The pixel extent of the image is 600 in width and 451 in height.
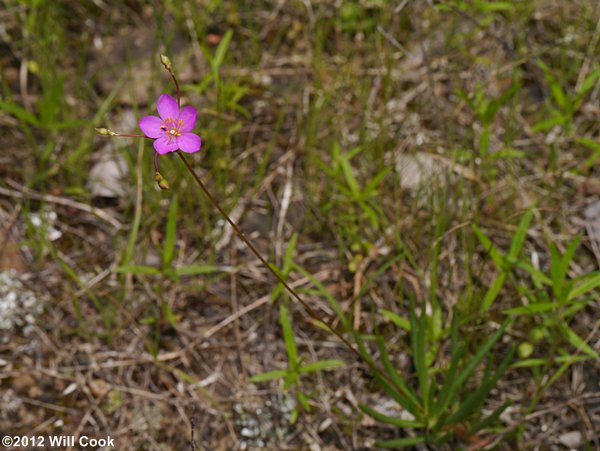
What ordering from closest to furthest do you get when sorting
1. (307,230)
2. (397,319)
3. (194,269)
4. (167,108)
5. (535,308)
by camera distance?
1. (167,108)
2. (535,308)
3. (397,319)
4. (194,269)
5. (307,230)

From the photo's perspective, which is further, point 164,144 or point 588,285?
point 588,285

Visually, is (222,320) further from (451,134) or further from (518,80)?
(518,80)

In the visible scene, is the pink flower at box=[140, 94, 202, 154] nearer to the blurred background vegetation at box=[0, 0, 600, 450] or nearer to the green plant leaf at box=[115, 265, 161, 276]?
the blurred background vegetation at box=[0, 0, 600, 450]

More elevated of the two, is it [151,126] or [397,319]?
[151,126]

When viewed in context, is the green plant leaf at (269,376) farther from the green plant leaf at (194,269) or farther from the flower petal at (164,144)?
the flower petal at (164,144)

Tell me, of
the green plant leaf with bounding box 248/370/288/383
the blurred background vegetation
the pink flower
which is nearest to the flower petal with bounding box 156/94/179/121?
the pink flower

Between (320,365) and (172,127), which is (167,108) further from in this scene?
(320,365)

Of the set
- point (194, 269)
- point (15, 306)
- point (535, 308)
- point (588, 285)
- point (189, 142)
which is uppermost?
point (189, 142)

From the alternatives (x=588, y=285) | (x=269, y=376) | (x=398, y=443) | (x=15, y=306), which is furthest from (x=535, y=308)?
(x=15, y=306)

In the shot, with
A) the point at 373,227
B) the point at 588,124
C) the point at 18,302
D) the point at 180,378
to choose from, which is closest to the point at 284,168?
the point at 373,227
